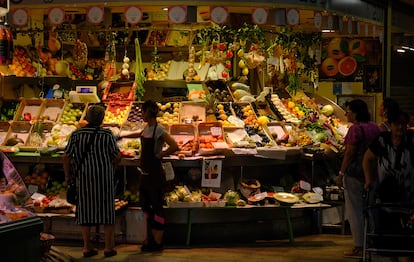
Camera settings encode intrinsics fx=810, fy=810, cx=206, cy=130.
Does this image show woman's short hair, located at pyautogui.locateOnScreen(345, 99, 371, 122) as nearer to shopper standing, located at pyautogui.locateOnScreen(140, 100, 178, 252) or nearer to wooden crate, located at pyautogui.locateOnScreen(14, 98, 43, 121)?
shopper standing, located at pyautogui.locateOnScreen(140, 100, 178, 252)

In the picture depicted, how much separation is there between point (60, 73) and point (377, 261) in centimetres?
658

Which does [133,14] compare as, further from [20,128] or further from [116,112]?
[20,128]

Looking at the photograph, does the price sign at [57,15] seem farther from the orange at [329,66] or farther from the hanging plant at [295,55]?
the orange at [329,66]

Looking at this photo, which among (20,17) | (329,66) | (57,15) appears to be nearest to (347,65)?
A: (329,66)

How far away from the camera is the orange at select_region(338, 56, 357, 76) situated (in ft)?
62.9

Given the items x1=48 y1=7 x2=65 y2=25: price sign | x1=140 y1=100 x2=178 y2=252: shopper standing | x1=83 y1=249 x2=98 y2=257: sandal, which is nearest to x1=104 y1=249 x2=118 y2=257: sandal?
x1=83 y1=249 x2=98 y2=257: sandal

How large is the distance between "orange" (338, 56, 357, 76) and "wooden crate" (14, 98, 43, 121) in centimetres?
880

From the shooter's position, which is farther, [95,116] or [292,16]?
[292,16]


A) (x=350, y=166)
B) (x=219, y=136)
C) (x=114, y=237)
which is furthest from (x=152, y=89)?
(x=350, y=166)

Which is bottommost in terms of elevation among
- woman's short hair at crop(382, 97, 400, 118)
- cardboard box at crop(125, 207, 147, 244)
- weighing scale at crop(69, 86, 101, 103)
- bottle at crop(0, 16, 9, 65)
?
cardboard box at crop(125, 207, 147, 244)

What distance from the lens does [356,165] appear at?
32.0ft

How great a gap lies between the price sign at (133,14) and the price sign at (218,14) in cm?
111

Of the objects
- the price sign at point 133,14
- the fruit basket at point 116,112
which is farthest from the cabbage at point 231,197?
the price sign at point 133,14

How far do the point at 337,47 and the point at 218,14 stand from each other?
7.19 metres
